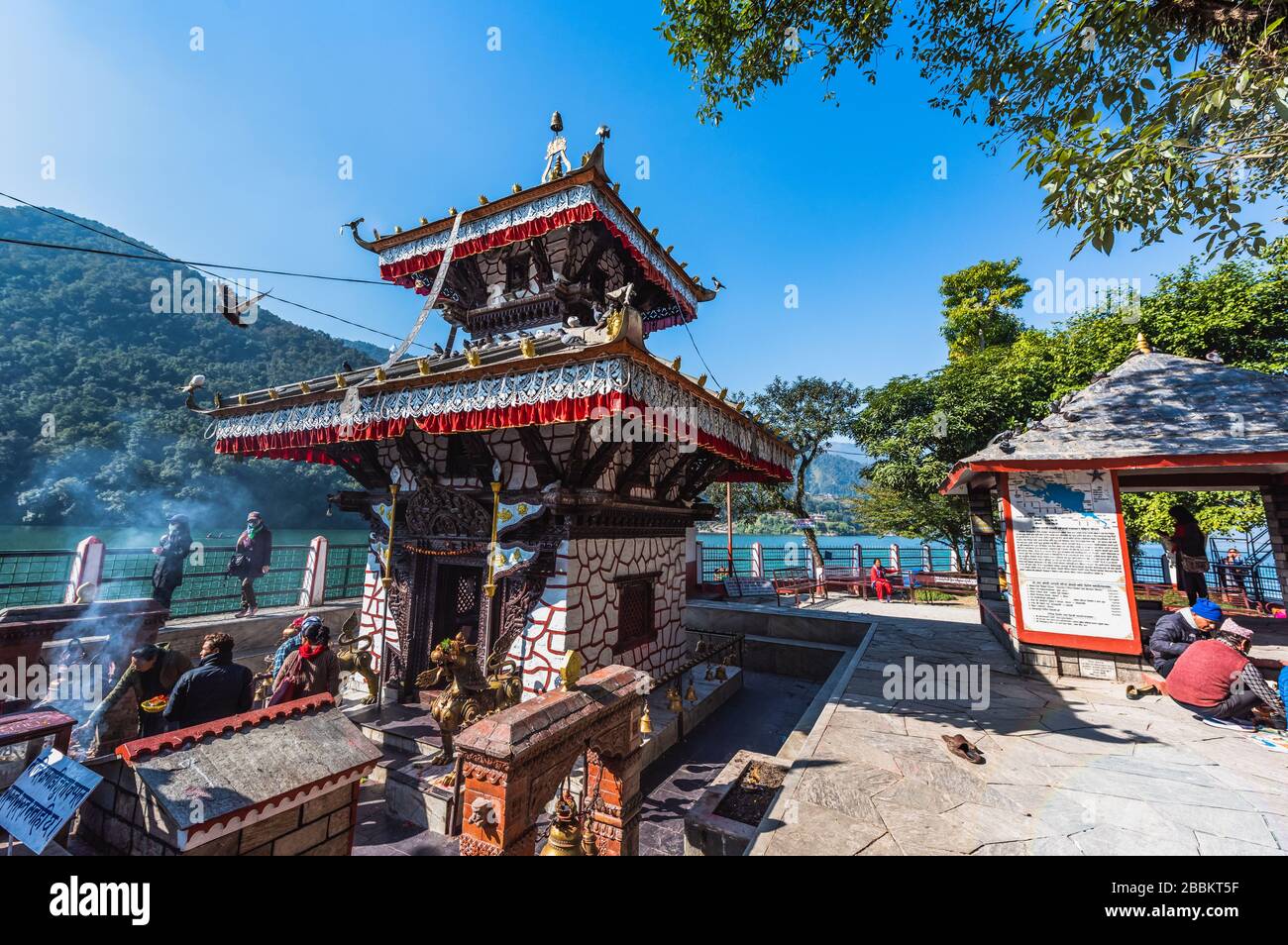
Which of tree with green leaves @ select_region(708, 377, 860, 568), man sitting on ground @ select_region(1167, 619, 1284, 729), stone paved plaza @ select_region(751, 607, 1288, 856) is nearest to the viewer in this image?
stone paved plaza @ select_region(751, 607, 1288, 856)

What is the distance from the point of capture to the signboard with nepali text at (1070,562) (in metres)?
7.04

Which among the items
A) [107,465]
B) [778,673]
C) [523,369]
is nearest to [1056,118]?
[523,369]

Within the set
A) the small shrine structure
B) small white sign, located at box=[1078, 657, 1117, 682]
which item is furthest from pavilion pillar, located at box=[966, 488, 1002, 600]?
small white sign, located at box=[1078, 657, 1117, 682]

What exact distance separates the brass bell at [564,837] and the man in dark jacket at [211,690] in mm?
3579

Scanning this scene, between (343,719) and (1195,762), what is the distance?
764 centimetres

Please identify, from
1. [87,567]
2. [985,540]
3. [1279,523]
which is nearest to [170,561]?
[87,567]

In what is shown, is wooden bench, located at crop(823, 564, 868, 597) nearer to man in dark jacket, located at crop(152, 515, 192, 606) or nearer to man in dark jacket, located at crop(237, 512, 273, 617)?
man in dark jacket, located at crop(237, 512, 273, 617)

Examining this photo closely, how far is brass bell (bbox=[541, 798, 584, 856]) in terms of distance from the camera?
2809 millimetres

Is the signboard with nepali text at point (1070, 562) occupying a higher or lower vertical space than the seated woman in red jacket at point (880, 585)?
higher

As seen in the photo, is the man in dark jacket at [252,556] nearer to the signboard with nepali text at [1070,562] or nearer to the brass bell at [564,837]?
the brass bell at [564,837]

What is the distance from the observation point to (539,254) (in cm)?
820

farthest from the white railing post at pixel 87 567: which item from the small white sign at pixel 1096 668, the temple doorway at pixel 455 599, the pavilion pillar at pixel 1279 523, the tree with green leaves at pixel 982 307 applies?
the tree with green leaves at pixel 982 307

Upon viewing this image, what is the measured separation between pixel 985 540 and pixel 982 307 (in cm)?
2268

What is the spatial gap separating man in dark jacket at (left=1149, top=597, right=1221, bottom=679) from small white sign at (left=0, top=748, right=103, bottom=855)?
10.5 m
